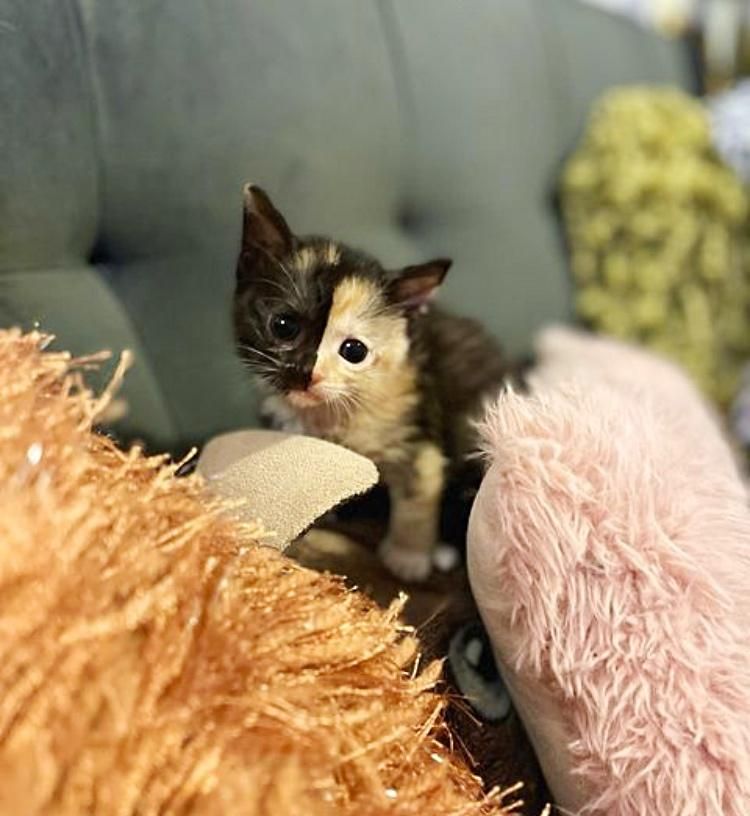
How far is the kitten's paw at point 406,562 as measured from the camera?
2.79 ft

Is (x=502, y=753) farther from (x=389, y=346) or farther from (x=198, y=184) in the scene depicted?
(x=198, y=184)

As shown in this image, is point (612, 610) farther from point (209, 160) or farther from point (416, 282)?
point (209, 160)

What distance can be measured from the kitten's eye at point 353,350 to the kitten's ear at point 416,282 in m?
0.05

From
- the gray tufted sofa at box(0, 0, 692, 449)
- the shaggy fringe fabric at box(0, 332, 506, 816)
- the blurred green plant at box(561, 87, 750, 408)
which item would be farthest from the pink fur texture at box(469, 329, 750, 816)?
the blurred green plant at box(561, 87, 750, 408)

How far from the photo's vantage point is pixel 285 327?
0.77 meters

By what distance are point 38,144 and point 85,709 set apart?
497 millimetres

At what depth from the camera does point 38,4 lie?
765 millimetres

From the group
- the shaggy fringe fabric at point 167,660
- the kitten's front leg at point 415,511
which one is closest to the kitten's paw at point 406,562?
the kitten's front leg at point 415,511

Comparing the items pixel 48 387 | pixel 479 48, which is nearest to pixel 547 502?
pixel 48 387

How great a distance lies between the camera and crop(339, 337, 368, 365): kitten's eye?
79cm

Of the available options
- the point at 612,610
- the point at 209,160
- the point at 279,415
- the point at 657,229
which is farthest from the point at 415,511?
the point at 657,229

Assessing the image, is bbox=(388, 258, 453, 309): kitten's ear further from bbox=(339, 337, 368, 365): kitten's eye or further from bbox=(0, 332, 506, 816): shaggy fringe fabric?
bbox=(0, 332, 506, 816): shaggy fringe fabric

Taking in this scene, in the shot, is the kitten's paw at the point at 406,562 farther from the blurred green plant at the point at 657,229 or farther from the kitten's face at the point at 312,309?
the blurred green plant at the point at 657,229

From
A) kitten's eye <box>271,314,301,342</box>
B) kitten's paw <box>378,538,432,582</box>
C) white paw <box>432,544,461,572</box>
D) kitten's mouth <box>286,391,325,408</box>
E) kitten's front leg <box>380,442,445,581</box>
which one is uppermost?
kitten's eye <box>271,314,301,342</box>
